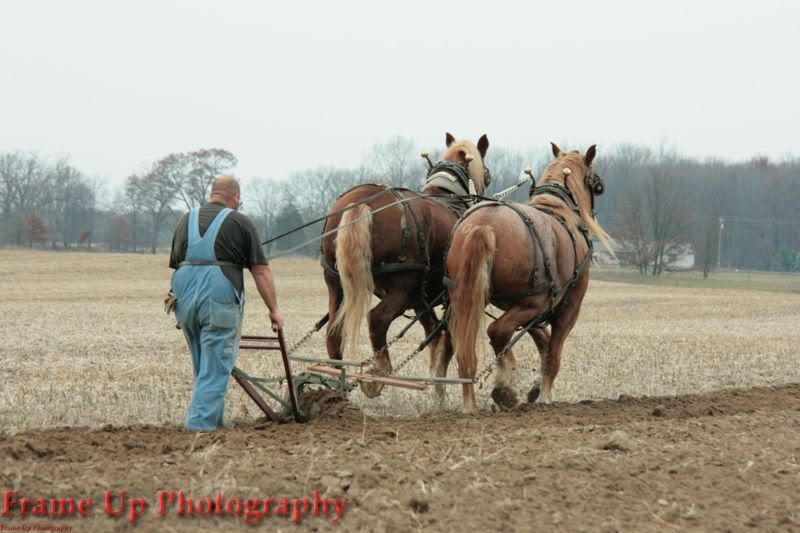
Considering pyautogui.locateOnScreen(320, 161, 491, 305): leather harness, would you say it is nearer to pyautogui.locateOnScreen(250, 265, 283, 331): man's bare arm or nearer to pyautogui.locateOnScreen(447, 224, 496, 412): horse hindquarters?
pyautogui.locateOnScreen(447, 224, 496, 412): horse hindquarters

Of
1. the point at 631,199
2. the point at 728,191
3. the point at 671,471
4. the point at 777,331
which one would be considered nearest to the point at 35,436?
the point at 671,471

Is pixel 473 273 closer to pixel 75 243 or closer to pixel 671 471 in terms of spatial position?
pixel 671 471

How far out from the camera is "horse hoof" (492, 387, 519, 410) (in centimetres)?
737

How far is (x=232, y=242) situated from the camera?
18.9 ft

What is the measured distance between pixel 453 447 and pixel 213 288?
1949 millimetres

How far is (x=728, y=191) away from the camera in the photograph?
290 feet

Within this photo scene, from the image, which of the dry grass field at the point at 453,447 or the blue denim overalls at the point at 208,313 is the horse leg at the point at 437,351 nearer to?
the dry grass field at the point at 453,447

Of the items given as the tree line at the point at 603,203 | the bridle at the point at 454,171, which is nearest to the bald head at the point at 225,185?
the bridle at the point at 454,171

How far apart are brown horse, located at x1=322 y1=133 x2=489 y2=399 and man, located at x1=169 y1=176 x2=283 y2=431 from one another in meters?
1.60

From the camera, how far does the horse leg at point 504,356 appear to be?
23.0 feet

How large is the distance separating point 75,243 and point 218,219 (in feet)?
279

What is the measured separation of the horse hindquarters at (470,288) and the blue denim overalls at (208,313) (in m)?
1.96

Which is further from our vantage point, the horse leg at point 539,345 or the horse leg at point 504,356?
the horse leg at point 539,345

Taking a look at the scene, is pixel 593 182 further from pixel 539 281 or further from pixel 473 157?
pixel 539 281
